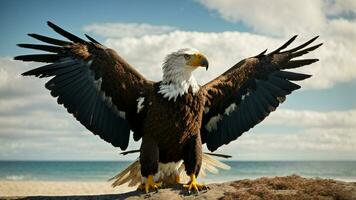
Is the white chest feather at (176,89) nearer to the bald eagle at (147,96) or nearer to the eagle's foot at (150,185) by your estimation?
the bald eagle at (147,96)

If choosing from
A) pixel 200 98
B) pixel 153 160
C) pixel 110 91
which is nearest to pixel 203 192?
pixel 153 160

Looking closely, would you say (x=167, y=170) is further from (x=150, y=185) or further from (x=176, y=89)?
(x=176, y=89)

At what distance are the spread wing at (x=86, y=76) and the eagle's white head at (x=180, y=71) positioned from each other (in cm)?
31

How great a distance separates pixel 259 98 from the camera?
757cm

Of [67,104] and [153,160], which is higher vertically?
[67,104]

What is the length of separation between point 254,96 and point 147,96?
188cm

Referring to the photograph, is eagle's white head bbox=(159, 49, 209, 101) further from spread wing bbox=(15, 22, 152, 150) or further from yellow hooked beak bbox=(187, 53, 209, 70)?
spread wing bbox=(15, 22, 152, 150)

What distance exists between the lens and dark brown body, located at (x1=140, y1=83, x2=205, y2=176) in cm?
628

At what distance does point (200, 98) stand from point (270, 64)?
1.65 meters

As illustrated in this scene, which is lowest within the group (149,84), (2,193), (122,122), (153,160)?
(2,193)

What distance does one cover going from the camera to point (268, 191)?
21.1 feet

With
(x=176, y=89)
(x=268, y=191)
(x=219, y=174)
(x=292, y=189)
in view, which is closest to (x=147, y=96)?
(x=176, y=89)

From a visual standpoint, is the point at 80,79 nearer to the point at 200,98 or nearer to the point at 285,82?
the point at 200,98

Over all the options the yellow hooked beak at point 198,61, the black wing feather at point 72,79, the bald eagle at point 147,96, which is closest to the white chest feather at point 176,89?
the bald eagle at point 147,96
